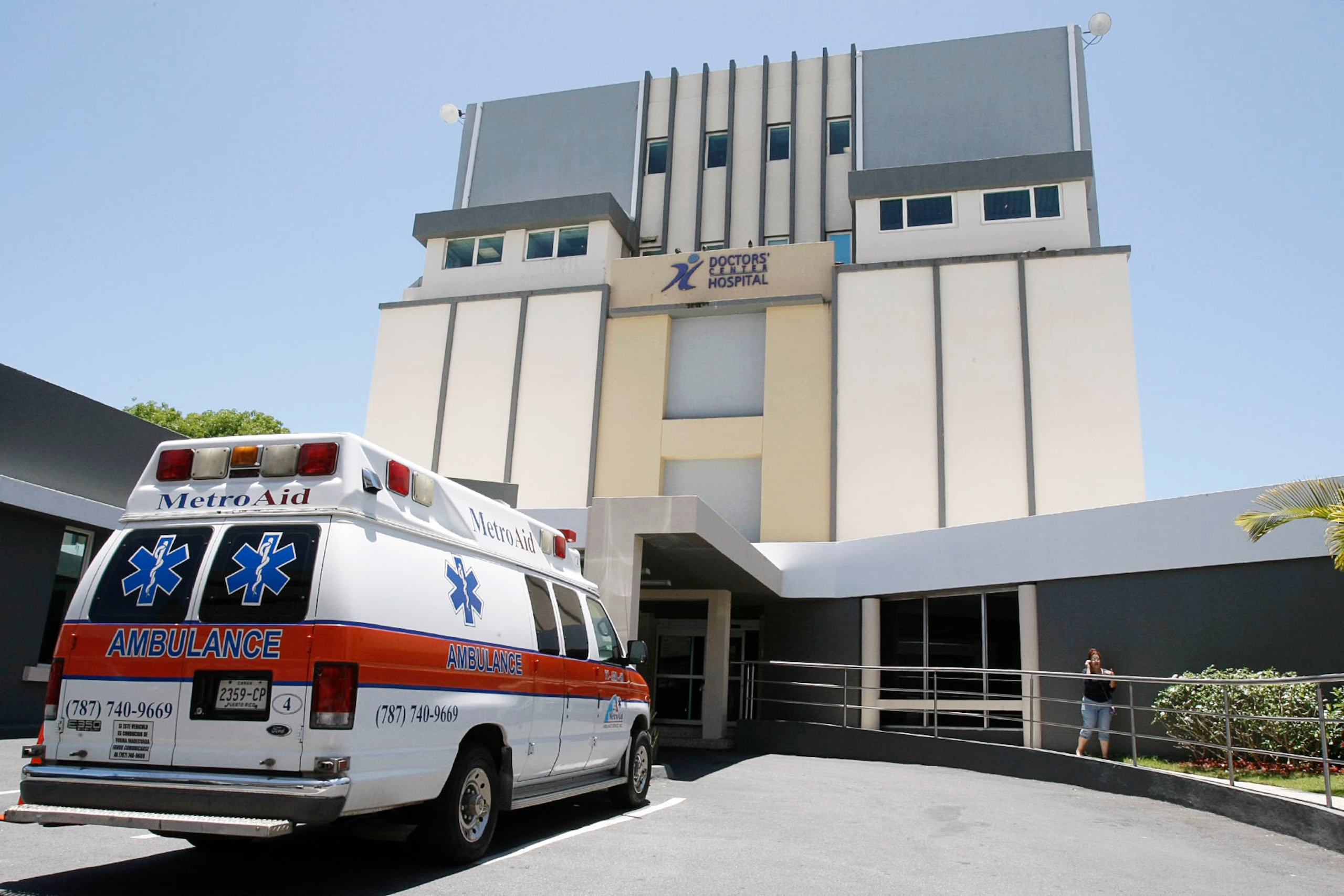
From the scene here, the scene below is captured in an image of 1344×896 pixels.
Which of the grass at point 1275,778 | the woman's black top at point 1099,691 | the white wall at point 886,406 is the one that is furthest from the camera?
the white wall at point 886,406

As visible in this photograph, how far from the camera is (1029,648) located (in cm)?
1655

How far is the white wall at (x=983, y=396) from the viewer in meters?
25.3

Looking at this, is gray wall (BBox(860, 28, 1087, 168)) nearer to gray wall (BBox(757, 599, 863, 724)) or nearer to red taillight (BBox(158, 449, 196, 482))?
gray wall (BBox(757, 599, 863, 724))

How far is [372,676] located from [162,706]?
117 centimetres

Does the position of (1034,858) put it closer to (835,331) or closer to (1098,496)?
(1098,496)

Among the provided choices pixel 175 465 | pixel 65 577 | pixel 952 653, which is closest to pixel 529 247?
pixel 65 577

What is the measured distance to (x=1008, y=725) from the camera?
56.7 ft

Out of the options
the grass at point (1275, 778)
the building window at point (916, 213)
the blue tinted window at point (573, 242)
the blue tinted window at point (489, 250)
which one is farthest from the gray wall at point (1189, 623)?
the blue tinted window at point (489, 250)

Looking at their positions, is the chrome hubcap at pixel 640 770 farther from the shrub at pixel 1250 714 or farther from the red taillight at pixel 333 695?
the shrub at pixel 1250 714

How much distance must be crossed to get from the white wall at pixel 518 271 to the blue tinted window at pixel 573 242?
0.17 m

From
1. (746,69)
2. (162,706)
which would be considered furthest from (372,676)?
(746,69)

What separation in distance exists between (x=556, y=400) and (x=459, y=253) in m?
7.11

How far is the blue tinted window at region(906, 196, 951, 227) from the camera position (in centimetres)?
2880

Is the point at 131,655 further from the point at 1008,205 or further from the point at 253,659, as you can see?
the point at 1008,205
